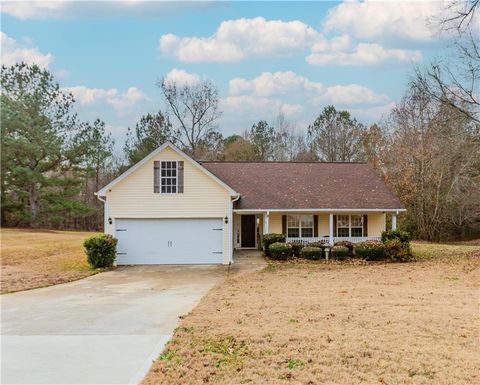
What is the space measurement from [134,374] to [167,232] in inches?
576

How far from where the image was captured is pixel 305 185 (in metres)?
24.8

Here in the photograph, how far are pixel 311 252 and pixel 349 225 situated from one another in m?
3.85

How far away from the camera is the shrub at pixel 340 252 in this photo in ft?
69.5

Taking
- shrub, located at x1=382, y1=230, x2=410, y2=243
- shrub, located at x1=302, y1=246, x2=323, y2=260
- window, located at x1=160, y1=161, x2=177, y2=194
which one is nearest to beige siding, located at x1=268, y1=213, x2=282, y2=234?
shrub, located at x1=302, y1=246, x2=323, y2=260

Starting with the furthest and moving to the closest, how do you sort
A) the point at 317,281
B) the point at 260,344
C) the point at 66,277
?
the point at 66,277, the point at 317,281, the point at 260,344

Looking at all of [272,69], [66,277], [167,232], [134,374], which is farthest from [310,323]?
[272,69]

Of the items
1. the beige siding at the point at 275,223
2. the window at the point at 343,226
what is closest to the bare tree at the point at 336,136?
the window at the point at 343,226

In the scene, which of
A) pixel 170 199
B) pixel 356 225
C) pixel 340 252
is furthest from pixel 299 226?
pixel 170 199

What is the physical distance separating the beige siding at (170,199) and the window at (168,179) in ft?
0.79

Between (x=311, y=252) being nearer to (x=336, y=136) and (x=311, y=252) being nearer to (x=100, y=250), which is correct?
(x=100, y=250)

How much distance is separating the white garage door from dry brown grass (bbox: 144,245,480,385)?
647 cm

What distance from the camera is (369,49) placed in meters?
22.0

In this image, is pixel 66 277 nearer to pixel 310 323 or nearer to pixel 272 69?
pixel 310 323

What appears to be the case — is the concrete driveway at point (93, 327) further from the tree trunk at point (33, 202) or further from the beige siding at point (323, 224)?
the tree trunk at point (33, 202)
